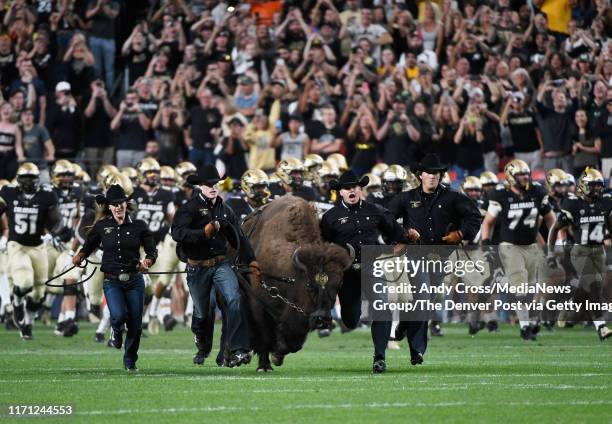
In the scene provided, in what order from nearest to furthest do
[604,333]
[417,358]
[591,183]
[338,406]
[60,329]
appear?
[338,406] < [417,358] < [604,333] < [591,183] < [60,329]

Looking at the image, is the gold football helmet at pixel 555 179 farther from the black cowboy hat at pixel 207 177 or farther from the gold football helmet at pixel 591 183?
the black cowboy hat at pixel 207 177

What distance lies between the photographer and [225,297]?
48.2 feet

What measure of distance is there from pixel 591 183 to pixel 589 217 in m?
0.48

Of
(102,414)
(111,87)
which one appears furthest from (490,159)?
(102,414)

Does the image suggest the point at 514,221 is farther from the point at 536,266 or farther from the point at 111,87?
the point at 111,87

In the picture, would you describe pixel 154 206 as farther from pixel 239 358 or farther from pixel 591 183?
pixel 239 358

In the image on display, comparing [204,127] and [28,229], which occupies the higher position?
[204,127]

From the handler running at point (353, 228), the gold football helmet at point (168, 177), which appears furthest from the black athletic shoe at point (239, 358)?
the gold football helmet at point (168, 177)

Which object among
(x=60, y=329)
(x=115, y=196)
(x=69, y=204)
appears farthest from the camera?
(x=69, y=204)

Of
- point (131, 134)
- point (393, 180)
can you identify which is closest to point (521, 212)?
point (393, 180)

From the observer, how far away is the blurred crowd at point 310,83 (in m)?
25.7

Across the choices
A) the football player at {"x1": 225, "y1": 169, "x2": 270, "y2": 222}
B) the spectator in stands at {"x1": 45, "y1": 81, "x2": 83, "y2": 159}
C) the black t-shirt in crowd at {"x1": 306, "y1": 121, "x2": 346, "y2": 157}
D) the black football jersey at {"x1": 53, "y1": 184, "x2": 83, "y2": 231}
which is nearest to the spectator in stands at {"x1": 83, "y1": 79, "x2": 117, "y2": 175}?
the spectator in stands at {"x1": 45, "y1": 81, "x2": 83, "y2": 159}

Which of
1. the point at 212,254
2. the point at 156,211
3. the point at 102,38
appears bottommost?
the point at 156,211

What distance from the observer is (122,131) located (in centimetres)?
2722
